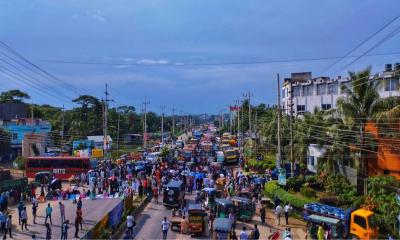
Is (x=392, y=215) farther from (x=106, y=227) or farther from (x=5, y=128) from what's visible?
(x=5, y=128)

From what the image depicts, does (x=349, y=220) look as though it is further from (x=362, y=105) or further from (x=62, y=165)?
(x=62, y=165)

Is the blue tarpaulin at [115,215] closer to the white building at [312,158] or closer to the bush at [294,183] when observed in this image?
the bush at [294,183]

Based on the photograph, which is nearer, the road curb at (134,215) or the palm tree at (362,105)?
the road curb at (134,215)

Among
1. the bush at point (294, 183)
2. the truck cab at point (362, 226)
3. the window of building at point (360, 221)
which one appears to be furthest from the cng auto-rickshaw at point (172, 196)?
the window of building at point (360, 221)

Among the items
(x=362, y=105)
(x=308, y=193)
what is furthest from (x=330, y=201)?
(x=362, y=105)

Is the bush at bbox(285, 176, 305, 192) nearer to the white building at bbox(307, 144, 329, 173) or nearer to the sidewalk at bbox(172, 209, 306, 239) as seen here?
the sidewalk at bbox(172, 209, 306, 239)
